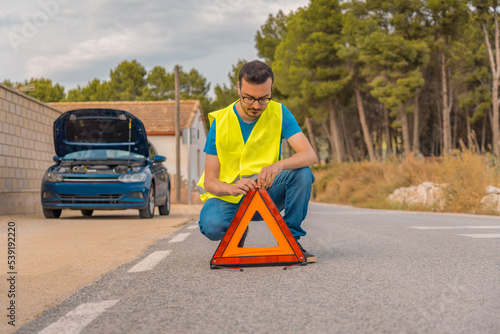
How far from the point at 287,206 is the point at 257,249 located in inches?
17.9

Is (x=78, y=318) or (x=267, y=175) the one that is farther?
(x=267, y=175)

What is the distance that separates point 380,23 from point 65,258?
3442cm

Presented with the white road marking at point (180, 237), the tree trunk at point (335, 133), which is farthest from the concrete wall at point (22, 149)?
the tree trunk at point (335, 133)

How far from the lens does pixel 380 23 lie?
37.6 metres

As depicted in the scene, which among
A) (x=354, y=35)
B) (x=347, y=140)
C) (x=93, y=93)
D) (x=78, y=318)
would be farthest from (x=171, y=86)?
(x=78, y=318)

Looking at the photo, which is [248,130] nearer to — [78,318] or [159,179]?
[78,318]

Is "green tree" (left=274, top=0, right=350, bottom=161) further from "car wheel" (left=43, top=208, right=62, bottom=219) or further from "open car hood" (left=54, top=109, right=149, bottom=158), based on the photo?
"car wheel" (left=43, top=208, right=62, bottom=219)

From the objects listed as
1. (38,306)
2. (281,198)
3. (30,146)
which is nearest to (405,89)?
(30,146)

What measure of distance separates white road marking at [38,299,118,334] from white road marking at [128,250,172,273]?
1.33m

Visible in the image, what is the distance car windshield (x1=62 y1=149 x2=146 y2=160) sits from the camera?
1207 cm

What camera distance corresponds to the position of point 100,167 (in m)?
11.6

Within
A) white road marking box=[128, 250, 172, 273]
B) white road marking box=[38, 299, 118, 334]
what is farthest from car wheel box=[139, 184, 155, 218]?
white road marking box=[38, 299, 118, 334]

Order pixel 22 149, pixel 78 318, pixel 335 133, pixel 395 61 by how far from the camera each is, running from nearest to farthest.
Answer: pixel 78 318 → pixel 22 149 → pixel 395 61 → pixel 335 133

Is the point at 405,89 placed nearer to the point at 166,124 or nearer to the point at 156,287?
the point at 166,124
